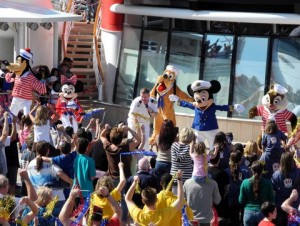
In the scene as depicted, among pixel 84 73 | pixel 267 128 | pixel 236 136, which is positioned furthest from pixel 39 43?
pixel 267 128

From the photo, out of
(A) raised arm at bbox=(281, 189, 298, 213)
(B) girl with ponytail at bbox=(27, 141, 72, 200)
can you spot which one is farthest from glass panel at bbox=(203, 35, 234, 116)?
(A) raised arm at bbox=(281, 189, 298, 213)

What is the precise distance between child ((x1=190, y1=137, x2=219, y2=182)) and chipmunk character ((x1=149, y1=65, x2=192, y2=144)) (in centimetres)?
560

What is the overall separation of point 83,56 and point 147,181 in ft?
45.9

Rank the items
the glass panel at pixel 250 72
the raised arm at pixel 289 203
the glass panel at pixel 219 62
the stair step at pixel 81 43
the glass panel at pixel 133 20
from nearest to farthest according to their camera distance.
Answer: the raised arm at pixel 289 203
the glass panel at pixel 250 72
the glass panel at pixel 219 62
the glass panel at pixel 133 20
the stair step at pixel 81 43

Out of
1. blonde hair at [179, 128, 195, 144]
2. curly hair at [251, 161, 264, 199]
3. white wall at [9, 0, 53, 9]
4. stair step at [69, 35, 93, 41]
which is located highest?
white wall at [9, 0, 53, 9]

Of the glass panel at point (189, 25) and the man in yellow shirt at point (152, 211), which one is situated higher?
the glass panel at point (189, 25)

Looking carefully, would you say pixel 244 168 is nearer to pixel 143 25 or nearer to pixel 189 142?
pixel 189 142

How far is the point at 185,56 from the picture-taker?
23.4 metres

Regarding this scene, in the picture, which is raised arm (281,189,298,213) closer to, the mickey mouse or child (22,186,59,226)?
child (22,186,59,226)

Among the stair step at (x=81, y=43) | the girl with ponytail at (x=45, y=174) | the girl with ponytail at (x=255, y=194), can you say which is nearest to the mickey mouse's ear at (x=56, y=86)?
the stair step at (x=81, y=43)

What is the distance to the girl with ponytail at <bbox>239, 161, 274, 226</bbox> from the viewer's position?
43.7 ft

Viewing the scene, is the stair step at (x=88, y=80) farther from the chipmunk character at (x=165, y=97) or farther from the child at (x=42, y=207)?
the child at (x=42, y=207)

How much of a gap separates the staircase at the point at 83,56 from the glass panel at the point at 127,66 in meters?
0.87

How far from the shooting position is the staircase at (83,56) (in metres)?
25.2
